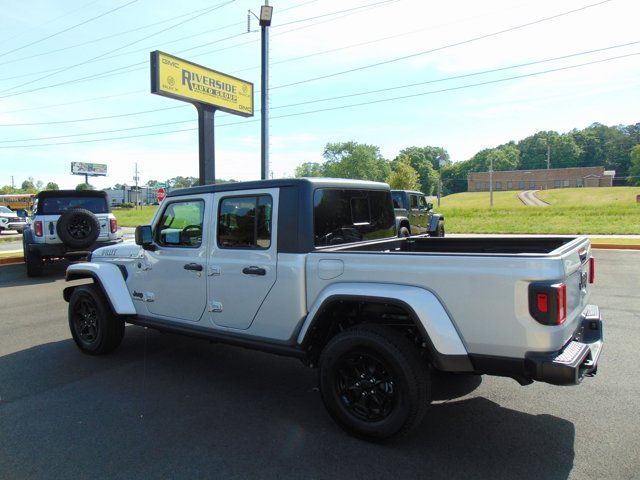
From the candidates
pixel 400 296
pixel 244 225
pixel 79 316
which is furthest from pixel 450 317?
pixel 79 316

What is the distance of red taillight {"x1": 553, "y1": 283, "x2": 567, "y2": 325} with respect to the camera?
2.60 meters

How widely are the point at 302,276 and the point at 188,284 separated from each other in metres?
1.33

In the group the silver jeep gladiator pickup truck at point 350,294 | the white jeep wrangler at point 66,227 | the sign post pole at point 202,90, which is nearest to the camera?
the silver jeep gladiator pickup truck at point 350,294

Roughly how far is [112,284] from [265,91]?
1651cm

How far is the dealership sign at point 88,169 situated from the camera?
118m

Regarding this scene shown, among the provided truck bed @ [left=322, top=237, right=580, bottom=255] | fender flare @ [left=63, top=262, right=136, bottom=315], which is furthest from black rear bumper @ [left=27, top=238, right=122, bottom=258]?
truck bed @ [left=322, top=237, right=580, bottom=255]

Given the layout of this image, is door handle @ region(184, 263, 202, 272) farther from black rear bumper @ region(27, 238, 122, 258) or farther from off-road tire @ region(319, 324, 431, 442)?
black rear bumper @ region(27, 238, 122, 258)

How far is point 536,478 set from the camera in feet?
8.87

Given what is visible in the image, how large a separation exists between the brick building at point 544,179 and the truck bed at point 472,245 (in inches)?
4545

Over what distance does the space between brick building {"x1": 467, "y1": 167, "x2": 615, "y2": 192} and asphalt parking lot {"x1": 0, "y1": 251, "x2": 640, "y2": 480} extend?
116 metres

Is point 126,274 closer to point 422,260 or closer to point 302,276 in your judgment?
point 302,276

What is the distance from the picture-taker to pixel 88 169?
4722 inches

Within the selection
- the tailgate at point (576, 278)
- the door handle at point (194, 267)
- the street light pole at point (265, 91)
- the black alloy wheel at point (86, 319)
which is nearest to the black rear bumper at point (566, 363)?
the tailgate at point (576, 278)

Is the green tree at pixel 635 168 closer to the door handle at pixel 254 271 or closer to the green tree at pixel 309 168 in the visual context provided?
the green tree at pixel 309 168
